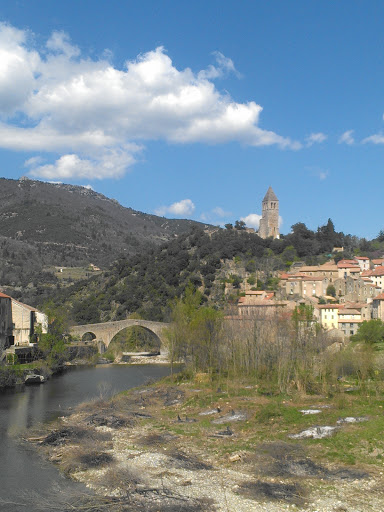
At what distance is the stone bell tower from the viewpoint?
105125 millimetres

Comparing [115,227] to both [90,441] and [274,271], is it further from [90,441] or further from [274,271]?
[90,441]

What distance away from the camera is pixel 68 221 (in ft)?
513

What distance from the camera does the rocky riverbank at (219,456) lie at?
580 inches

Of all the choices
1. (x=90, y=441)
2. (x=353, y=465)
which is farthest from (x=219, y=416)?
(x=353, y=465)

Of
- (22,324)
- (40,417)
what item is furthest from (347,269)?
(40,417)

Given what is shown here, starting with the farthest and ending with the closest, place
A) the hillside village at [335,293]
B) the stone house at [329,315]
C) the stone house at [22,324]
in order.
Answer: the stone house at [329,315], the hillside village at [335,293], the stone house at [22,324]

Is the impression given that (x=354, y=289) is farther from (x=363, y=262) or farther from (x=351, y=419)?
(x=351, y=419)

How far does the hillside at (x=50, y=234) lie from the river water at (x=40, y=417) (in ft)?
179

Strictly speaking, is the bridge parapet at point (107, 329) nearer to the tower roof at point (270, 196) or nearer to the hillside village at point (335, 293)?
the hillside village at point (335, 293)

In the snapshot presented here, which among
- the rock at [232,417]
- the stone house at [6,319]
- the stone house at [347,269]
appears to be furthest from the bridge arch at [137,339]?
the rock at [232,417]

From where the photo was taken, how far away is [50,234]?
474 ft

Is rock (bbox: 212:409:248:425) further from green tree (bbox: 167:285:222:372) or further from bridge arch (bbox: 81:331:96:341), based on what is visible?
bridge arch (bbox: 81:331:96:341)

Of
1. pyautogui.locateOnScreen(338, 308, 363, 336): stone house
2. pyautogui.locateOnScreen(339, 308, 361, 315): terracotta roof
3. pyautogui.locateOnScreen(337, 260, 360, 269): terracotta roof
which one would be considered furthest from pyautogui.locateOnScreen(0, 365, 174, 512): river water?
pyautogui.locateOnScreen(337, 260, 360, 269): terracotta roof

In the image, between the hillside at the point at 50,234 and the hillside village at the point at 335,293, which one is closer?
the hillside village at the point at 335,293
